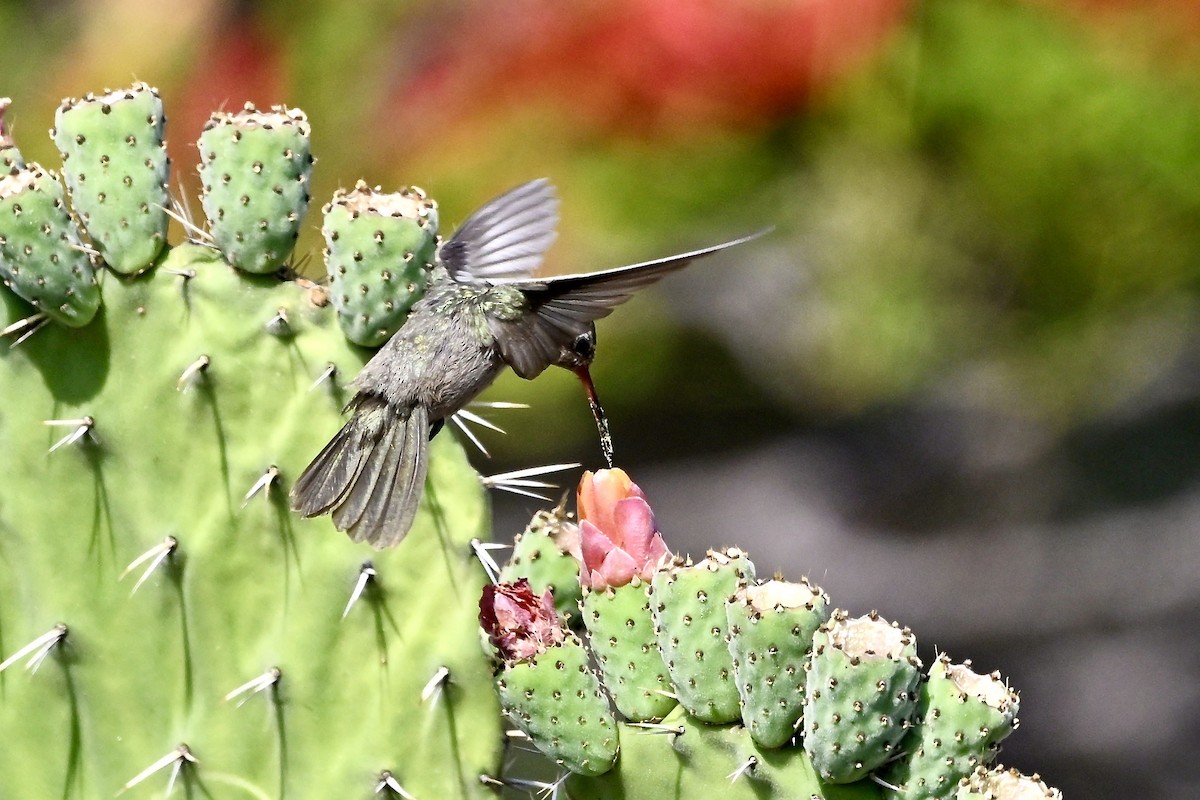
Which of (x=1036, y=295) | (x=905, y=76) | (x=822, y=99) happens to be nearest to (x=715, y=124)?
(x=822, y=99)

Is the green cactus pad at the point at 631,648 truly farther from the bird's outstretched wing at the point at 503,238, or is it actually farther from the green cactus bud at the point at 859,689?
the bird's outstretched wing at the point at 503,238

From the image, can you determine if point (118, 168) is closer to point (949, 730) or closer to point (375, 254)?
point (375, 254)

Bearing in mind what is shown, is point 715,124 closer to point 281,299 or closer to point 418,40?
point 418,40

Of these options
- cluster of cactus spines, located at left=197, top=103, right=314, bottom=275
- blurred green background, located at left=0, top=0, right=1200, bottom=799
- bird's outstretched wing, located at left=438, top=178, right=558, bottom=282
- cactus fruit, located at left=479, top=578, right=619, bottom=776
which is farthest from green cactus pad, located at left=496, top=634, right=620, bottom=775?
blurred green background, located at left=0, top=0, right=1200, bottom=799

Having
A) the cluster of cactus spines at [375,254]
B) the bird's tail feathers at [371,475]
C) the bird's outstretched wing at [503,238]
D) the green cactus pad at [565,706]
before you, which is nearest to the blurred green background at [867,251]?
the bird's outstretched wing at [503,238]

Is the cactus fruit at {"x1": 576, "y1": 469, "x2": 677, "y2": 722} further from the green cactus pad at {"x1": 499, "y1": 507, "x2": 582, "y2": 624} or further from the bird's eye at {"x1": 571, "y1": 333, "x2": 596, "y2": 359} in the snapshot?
the bird's eye at {"x1": 571, "y1": 333, "x2": 596, "y2": 359}
